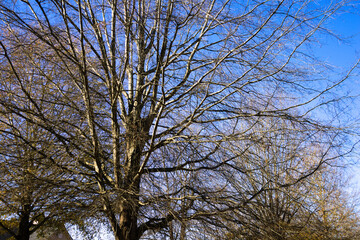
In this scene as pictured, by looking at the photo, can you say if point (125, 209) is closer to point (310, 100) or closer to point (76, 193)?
point (76, 193)

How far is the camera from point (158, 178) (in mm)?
6125

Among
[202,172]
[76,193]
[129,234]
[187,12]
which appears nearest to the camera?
[187,12]

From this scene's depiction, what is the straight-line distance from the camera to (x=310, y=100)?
5.57 m

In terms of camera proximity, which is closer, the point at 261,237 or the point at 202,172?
the point at 261,237

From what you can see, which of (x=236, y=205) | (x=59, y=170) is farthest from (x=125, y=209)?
(x=236, y=205)

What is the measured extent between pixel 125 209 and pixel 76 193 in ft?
3.06

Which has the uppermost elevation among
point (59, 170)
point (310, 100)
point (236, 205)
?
point (310, 100)

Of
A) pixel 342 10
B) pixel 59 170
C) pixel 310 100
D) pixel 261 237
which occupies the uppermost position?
pixel 342 10

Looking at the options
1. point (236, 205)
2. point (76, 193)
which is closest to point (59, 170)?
point (76, 193)

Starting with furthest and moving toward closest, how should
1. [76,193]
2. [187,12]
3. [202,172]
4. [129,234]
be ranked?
[202,172] < [129,234] < [76,193] < [187,12]

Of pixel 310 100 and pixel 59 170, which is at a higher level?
pixel 310 100

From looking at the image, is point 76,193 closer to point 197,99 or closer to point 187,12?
point 197,99

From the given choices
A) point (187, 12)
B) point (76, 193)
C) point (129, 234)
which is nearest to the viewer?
point (187, 12)

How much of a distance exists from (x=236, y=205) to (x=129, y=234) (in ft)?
6.26
